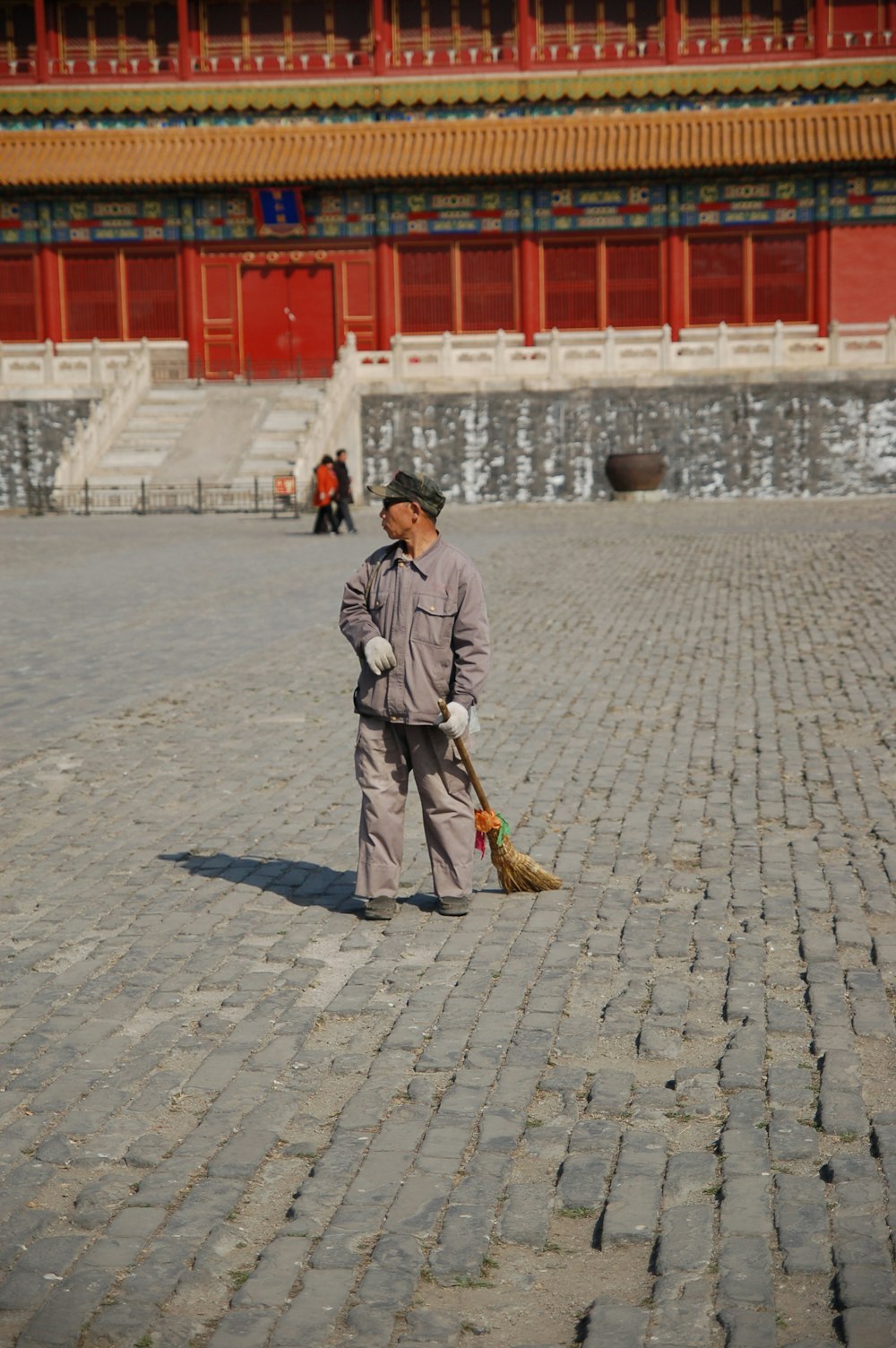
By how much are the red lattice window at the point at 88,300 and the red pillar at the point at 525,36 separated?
10.5 meters

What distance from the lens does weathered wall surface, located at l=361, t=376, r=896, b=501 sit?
33.2 m

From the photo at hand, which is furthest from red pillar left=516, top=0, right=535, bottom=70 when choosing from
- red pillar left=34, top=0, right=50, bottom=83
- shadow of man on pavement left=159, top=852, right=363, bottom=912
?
shadow of man on pavement left=159, top=852, right=363, bottom=912

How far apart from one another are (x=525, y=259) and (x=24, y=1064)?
34.1m

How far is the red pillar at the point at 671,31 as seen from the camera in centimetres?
3744

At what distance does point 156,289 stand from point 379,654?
110 ft

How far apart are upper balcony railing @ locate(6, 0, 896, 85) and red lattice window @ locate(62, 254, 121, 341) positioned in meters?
4.52

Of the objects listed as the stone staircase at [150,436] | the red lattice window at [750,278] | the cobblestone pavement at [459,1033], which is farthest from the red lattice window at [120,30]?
the cobblestone pavement at [459,1033]

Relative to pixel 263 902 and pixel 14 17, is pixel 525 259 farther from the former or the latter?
pixel 263 902

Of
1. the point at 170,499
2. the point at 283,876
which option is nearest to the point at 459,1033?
the point at 283,876

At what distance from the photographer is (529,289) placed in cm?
3728

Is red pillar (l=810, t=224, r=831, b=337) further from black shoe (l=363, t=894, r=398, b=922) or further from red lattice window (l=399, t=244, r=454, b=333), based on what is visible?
black shoe (l=363, t=894, r=398, b=922)

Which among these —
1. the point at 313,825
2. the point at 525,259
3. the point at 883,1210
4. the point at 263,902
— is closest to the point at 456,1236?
the point at 883,1210

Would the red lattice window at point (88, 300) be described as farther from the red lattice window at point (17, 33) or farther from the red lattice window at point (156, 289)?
the red lattice window at point (17, 33)

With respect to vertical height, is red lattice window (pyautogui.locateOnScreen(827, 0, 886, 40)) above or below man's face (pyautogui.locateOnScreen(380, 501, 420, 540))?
above
